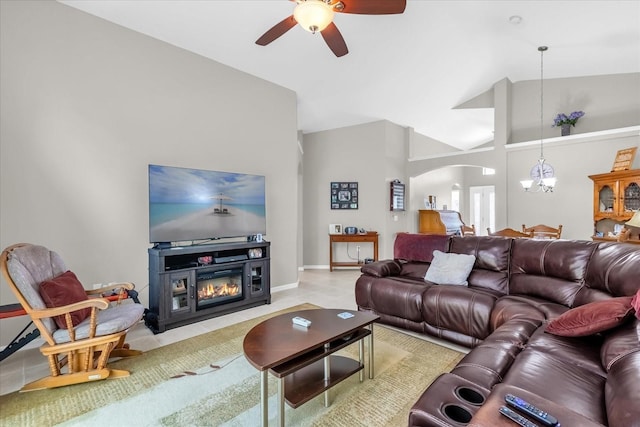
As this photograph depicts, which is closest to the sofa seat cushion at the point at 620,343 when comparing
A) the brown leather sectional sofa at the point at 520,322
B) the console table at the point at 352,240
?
the brown leather sectional sofa at the point at 520,322

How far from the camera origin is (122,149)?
338cm

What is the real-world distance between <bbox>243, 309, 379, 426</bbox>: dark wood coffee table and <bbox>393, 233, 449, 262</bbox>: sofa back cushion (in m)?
1.52

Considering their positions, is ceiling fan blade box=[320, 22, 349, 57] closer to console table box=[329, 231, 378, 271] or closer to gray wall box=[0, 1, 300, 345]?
gray wall box=[0, 1, 300, 345]

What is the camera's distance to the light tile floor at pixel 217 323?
7.98 ft

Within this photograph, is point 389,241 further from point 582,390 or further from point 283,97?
point 582,390

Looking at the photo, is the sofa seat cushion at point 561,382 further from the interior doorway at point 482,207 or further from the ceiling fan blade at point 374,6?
the interior doorway at point 482,207

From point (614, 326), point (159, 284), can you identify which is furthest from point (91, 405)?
point (614, 326)

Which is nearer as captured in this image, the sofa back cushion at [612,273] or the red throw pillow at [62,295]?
the sofa back cushion at [612,273]

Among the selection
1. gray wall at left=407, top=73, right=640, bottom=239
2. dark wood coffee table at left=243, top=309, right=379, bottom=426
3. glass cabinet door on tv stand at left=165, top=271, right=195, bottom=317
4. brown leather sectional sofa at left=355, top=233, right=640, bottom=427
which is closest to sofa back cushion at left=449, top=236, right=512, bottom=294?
brown leather sectional sofa at left=355, top=233, right=640, bottom=427

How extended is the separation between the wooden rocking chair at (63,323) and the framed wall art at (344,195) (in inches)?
189

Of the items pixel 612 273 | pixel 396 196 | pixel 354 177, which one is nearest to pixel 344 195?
pixel 354 177

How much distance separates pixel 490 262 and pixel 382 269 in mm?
1091

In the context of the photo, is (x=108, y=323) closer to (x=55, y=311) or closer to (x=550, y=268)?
(x=55, y=311)

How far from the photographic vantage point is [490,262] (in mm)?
3105
